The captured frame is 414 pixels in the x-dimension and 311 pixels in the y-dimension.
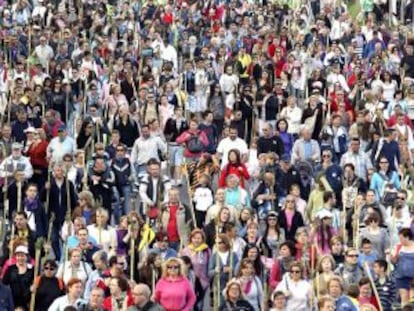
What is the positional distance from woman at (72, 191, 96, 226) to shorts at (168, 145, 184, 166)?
424 centimetres

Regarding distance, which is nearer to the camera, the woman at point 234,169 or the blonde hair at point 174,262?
the blonde hair at point 174,262

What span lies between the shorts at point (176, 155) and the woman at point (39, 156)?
2.10m

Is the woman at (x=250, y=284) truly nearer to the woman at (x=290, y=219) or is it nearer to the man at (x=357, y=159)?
the woman at (x=290, y=219)

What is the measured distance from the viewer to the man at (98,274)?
71.6ft

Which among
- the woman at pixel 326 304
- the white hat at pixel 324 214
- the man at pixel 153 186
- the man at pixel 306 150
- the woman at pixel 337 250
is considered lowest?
the woman at pixel 326 304

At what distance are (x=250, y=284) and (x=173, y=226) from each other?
2.94 meters

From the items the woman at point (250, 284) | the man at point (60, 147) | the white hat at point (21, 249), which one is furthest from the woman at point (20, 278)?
the man at point (60, 147)

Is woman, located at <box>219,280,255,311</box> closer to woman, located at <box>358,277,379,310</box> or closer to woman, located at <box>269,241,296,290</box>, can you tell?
woman, located at <box>269,241,296,290</box>

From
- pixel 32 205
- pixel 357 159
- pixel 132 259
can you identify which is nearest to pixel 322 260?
pixel 132 259

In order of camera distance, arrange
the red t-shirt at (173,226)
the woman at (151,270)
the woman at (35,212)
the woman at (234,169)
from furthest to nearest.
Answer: the woman at (234,169) → the woman at (35,212) → the red t-shirt at (173,226) → the woman at (151,270)

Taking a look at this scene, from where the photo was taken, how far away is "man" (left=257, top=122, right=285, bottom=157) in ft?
97.9

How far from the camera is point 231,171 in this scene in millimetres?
27750

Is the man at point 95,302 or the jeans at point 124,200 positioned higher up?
the jeans at point 124,200

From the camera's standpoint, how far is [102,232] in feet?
79.6
